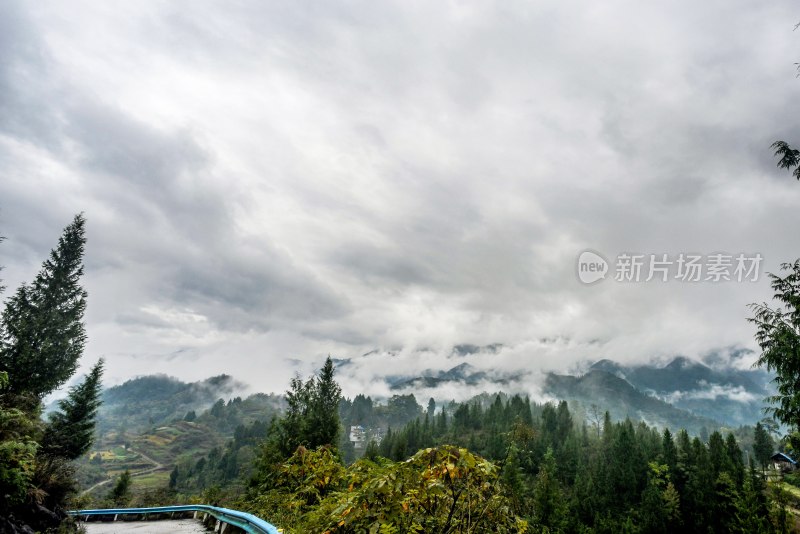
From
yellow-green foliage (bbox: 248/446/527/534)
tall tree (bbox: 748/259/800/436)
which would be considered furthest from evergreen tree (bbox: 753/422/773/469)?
yellow-green foliage (bbox: 248/446/527/534)

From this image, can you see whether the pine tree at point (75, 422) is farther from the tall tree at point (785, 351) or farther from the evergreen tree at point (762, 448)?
the evergreen tree at point (762, 448)

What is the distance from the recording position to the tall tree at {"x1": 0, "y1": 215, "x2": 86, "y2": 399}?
27.5 m

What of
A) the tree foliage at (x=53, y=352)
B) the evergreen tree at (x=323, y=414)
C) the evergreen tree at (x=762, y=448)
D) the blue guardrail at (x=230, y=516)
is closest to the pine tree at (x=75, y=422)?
the tree foliage at (x=53, y=352)

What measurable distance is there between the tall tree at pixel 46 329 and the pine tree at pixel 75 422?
5051 millimetres

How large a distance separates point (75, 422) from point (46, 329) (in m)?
9.76

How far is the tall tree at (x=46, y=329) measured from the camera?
27480 mm

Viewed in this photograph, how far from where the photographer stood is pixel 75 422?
33188 mm

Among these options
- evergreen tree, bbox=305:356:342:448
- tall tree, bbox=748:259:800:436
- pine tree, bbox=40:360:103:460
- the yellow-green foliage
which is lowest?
pine tree, bbox=40:360:103:460

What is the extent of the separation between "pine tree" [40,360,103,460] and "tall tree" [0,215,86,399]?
16.6ft

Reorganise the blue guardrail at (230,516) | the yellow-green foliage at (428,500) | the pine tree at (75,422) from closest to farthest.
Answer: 1. the yellow-green foliage at (428,500)
2. the blue guardrail at (230,516)
3. the pine tree at (75,422)

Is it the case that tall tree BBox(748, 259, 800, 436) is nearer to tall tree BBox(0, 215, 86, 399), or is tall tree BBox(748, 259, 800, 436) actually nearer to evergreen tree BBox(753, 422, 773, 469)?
tall tree BBox(0, 215, 86, 399)

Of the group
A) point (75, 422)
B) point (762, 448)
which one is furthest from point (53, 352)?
point (762, 448)

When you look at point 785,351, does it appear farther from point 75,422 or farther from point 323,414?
point 75,422

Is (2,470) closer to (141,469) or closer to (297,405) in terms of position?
(297,405)
